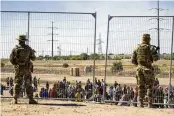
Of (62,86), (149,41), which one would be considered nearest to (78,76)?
(62,86)

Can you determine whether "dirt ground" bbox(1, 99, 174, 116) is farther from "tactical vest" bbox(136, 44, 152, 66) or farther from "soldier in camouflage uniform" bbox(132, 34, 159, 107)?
"tactical vest" bbox(136, 44, 152, 66)

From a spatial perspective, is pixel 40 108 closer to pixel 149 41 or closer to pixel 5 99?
pixel 5 99

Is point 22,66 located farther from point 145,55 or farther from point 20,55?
point 145,55

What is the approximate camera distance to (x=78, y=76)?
43.7 meters

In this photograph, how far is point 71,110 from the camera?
10.3 meters

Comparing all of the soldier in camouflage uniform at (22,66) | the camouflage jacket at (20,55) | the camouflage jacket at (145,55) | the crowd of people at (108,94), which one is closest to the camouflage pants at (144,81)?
the camouflage jacket at (145,55)

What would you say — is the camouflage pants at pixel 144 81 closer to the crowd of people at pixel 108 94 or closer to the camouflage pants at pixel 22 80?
the crowd of people at pixel 108 94

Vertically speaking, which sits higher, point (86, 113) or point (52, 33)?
point (52, 33)

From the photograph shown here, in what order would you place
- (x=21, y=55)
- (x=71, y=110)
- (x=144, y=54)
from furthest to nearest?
(x=21, y=55) < (x=144, y=54) < (x=71, y=110)

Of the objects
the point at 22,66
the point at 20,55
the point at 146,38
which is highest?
the point at 146,38

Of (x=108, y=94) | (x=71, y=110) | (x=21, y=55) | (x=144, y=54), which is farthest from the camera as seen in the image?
(x=108, y=94)

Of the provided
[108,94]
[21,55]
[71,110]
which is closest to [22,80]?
[21,55]

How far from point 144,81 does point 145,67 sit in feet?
1.34

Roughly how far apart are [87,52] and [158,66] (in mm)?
2904
